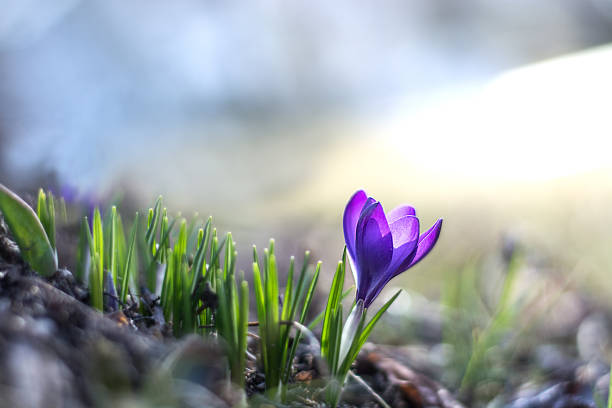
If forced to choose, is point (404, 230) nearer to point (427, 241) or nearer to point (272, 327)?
point (427, 241)

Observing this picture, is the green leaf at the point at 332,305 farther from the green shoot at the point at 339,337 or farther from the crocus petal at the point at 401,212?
the crocus petal at the point at 401,212

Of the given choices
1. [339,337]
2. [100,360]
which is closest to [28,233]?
[100,360]

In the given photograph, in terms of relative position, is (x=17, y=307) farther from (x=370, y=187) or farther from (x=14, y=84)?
(x=14, y=84)

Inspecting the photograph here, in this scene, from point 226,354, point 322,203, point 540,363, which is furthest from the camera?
point 322,203

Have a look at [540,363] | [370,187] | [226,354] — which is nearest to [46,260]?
[226,354]

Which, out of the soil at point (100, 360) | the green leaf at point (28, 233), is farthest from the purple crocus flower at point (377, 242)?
the green leaf at point (28, 233)

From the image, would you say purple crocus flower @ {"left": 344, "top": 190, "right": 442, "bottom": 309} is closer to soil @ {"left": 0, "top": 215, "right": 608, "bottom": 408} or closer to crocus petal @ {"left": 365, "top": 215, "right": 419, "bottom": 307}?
crocus petal @ {"left": 365, "top": 215, "right": 419, "bottom": 307}
